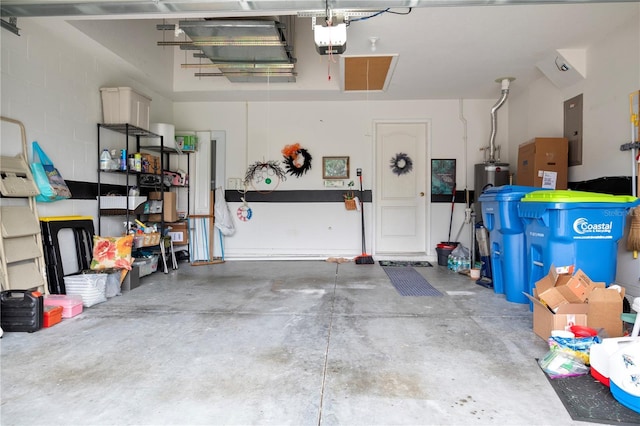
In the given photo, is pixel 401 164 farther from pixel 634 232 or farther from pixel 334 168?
pixel 634 232

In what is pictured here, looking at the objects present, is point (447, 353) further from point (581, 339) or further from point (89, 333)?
point (89, 333)

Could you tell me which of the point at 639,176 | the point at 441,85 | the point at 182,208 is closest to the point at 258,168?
the point at 182,208

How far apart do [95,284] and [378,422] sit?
9.50 feet

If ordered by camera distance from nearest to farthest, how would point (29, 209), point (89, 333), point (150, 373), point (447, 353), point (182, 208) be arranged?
1. point (150, 373)
2. point (447, 353)
3. point (89, 333)
4. point (29, 209)
5. point (182, 208)

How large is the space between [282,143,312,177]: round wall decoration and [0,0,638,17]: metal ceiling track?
3.28 m

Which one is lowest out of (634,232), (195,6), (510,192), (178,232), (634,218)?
(178,232)

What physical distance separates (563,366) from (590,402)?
0.92ft

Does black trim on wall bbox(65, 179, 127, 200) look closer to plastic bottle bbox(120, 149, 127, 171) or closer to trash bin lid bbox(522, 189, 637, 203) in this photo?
plastic bottle bbox(120, 149, 127, 171)

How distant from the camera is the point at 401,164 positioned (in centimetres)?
605

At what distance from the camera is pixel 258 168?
20.0 ft

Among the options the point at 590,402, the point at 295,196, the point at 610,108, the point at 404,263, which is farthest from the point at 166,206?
the point at 610,108

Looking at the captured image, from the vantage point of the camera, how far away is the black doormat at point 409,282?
150 inches

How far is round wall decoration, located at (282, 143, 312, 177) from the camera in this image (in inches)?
237

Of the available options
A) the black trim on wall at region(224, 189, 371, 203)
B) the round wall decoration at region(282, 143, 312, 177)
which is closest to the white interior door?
the black trim on wall at region(224, 189, 371, 203)
